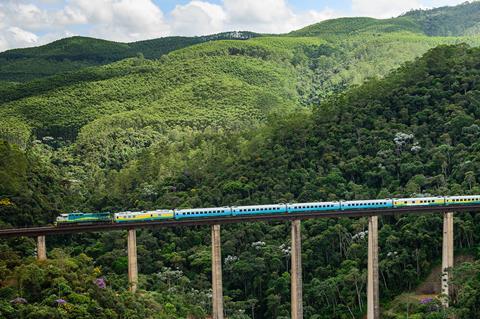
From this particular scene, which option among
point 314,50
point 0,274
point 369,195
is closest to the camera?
point 0,274

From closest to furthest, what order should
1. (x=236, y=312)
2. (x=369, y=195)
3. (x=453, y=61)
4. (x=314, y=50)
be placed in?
(x=236, y=312) < (x=369, y=195) < (x=453, y=61) < (x=314, y=50)

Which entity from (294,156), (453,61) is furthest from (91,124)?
(453,61)

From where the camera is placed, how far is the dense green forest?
139 feet

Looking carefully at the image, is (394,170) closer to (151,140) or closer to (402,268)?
(402,268)

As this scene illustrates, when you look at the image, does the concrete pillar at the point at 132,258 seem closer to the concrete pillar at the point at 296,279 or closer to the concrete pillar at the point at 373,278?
the concrete pillar at the point at 296,279

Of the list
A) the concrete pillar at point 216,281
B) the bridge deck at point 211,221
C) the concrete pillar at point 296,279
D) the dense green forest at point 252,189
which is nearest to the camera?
the bridge deck at point 211,221

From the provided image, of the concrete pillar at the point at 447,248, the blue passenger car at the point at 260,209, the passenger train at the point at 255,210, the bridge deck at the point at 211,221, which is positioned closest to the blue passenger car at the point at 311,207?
the passenger train at the point at 255,210

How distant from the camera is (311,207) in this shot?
45.6m

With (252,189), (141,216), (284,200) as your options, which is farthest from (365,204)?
(252,189)

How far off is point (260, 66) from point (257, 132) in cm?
5569

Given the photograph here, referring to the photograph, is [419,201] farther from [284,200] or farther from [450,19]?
[450,19]

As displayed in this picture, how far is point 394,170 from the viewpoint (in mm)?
58625

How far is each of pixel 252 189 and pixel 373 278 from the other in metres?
18.8

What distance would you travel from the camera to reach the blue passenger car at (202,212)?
1716 inches
